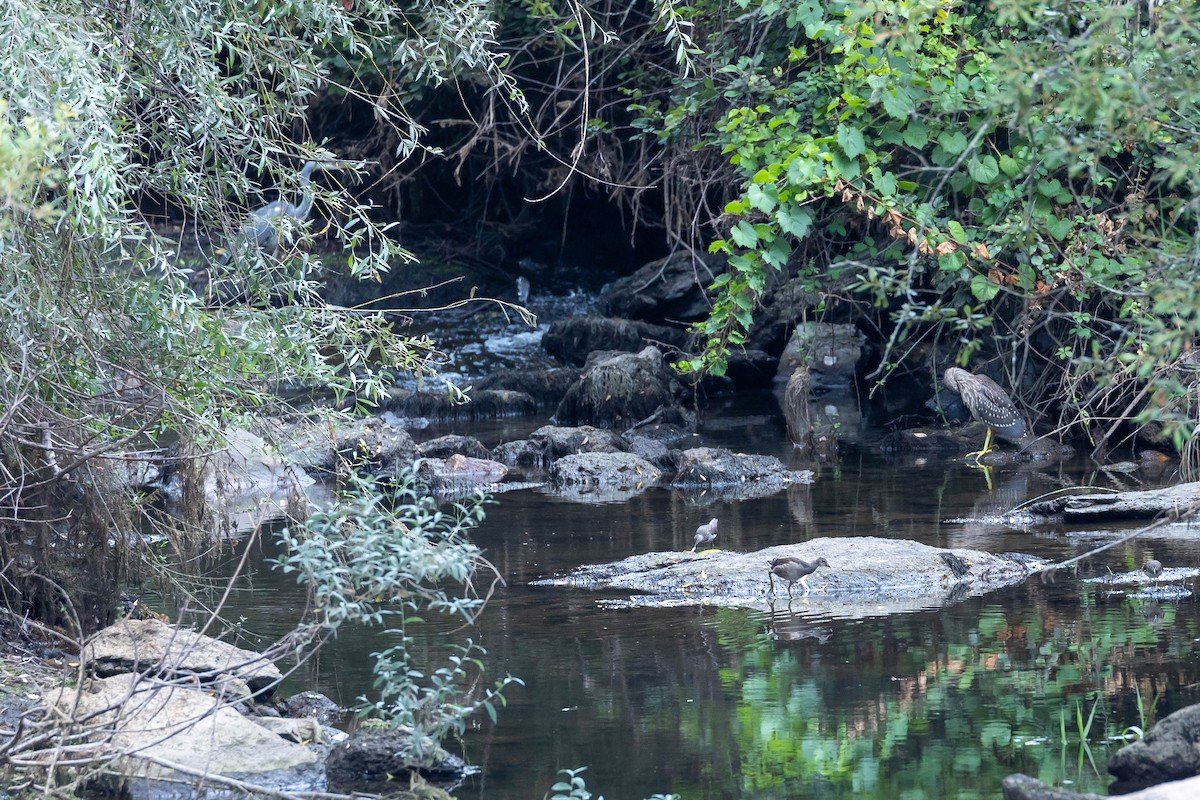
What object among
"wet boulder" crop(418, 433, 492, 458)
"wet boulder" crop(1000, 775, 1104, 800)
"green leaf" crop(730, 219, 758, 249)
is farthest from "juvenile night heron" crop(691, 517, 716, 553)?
"wet boulder" crop(418, 433, 492, 458)

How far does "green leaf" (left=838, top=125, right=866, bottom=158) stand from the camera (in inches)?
395

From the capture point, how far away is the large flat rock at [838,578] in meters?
7.09

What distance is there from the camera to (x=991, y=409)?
1216 centimetres

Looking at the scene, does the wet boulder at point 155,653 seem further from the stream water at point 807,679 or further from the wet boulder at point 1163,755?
the wet boulder at point 1163,755

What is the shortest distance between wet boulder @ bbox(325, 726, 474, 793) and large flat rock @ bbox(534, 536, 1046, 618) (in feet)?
8.03

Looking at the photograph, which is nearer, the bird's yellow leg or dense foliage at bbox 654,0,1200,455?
dense foliage at bbox 654,0,1200,455

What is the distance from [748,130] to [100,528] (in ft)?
19.6

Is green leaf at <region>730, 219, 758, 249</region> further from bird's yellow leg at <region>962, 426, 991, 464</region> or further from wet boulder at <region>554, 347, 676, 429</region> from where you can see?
wet boulder at <region>554, 347, 676, 429</region>

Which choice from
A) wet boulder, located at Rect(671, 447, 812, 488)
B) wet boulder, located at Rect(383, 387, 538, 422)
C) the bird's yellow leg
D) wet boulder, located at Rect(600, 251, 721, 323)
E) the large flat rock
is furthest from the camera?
wet boulder, located at Rect(600, 251, 721, 323)

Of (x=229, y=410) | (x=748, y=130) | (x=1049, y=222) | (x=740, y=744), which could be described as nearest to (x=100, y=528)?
(x=229, y=410)

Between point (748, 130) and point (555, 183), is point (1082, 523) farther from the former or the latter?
point (555, 183)

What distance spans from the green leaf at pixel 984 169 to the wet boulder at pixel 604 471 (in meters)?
3.73

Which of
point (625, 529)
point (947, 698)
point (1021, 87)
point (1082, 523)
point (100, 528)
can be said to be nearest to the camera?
point (1021, 87)

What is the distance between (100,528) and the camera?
626 centimetres
